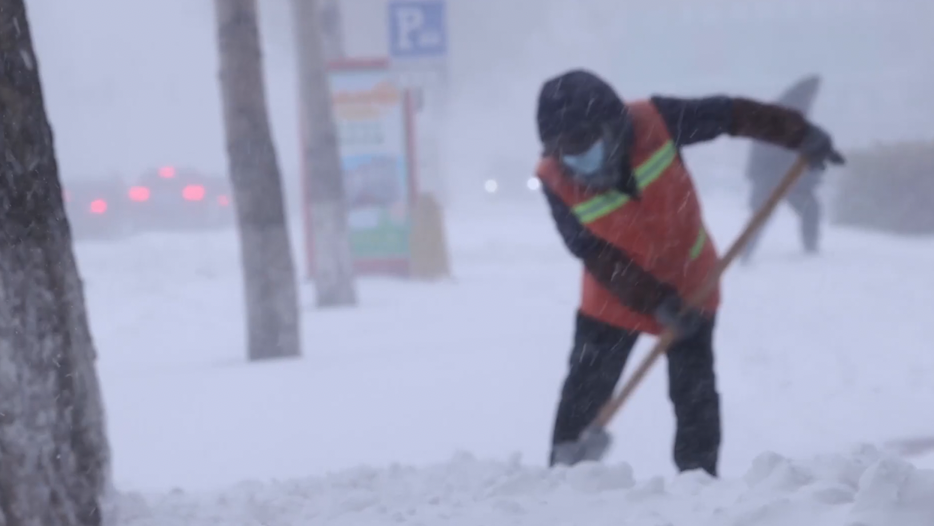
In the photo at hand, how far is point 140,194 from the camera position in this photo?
22.8 meters

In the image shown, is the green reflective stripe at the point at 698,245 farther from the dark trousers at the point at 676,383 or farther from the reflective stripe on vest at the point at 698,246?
the dark trousers at the point at 676,383

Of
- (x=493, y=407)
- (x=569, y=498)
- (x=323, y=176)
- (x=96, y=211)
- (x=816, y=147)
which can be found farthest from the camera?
(x=96, y=211)

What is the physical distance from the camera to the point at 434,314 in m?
10.1

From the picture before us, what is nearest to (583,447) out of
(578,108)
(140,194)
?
(578,108)

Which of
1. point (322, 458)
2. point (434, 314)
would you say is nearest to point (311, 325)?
point (434, 314)

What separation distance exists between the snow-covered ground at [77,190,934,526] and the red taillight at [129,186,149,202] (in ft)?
28.9

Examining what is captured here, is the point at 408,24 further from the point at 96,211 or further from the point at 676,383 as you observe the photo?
the point at 676,383

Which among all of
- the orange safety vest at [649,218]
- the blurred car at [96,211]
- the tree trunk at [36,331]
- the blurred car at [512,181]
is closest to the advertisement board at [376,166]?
the blurred car at [96,211]

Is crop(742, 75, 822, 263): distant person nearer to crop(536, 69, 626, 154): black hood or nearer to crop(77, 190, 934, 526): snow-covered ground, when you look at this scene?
crop(77, 190, 934, 526): snow-covered ground

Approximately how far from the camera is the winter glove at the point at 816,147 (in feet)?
12.4

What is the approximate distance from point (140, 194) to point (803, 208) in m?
14.0

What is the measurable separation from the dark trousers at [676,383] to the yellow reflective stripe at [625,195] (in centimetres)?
37

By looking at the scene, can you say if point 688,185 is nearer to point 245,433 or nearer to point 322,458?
point 322,458

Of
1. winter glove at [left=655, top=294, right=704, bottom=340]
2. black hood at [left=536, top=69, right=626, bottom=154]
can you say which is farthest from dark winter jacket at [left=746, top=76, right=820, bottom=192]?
black hood at [left=536, top=69, right=626, bottom=154]
